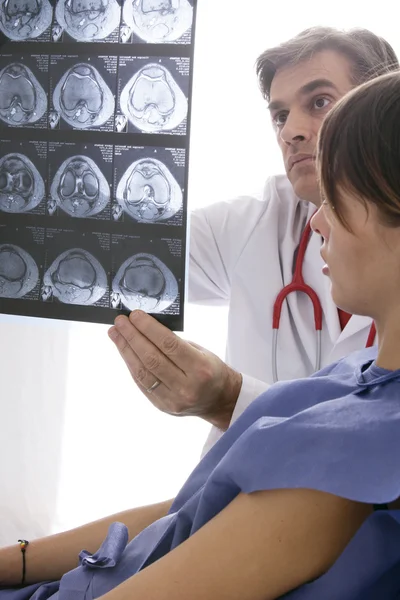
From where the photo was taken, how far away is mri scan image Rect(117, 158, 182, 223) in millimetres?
1243

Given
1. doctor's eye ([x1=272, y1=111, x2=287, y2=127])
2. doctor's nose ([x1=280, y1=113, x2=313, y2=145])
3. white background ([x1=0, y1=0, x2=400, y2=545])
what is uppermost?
doctor's eye ([x1=272, y1=111, x2=287, y2=127])

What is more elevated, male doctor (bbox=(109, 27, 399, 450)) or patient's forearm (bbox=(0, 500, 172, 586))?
male doctor (bbox=(109, 27, 399, 450))

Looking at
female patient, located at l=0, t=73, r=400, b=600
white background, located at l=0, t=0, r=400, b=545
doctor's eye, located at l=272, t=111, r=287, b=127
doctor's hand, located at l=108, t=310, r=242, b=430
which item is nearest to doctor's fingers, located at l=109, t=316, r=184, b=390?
doctor's hand, located at l=108, t=310, r=242, b=430

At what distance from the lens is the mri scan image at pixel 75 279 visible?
1.27 m

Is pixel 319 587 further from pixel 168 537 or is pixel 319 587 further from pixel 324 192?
pixel 324 192

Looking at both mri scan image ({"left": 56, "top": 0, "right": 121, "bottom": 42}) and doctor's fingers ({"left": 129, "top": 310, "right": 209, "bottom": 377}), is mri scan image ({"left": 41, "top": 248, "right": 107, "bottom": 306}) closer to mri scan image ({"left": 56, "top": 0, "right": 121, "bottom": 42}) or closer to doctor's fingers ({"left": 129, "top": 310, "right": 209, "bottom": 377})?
doctor's fingers ({"left": 129, "top": 310, "right": 209, "bottom": 377})

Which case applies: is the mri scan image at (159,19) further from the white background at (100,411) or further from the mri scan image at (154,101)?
the white background at (100,411)

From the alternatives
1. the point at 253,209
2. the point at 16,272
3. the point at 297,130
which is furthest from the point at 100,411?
the point at 297,130

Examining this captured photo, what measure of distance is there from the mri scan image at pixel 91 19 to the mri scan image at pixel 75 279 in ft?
1.16

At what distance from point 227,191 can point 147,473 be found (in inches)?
33.1

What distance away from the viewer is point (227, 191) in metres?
2.12

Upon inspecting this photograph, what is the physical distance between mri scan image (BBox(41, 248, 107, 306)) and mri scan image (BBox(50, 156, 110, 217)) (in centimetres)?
7

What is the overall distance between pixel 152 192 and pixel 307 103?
429mm

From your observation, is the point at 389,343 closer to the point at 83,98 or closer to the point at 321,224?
the point at 321,224
